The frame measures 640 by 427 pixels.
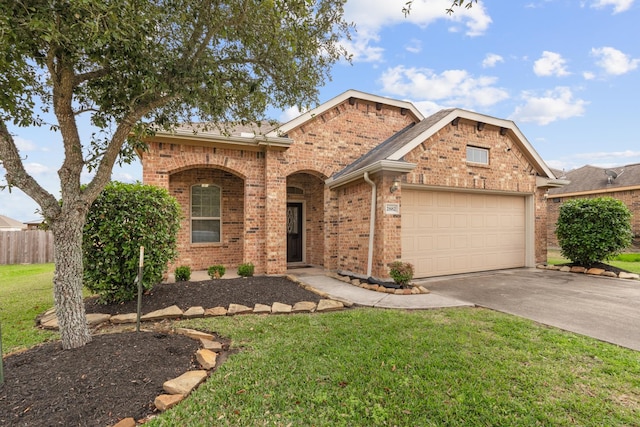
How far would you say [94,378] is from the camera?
9.18 feet

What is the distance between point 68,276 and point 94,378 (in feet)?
4.09

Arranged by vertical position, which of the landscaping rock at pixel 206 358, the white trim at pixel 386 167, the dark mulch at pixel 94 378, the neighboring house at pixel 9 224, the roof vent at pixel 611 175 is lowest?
the landscaping rock at pixel 206 358

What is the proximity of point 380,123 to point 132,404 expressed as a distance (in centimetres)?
969

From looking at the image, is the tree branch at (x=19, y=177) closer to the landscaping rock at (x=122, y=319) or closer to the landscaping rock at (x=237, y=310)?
the landscaping rock at (x=122, y=319)

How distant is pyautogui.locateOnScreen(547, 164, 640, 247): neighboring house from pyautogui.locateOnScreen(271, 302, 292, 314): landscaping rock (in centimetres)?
1594

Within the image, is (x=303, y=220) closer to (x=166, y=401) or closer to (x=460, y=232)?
(x=460, y=232)

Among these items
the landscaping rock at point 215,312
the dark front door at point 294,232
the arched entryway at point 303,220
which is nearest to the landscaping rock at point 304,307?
the landscaping rock at point 215,312

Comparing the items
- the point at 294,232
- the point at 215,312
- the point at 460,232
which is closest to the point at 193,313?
the point at 215,312

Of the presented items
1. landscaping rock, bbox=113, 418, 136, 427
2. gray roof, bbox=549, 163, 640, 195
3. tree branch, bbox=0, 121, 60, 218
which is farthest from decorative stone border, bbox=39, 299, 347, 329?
gray roof, bbox=549, 163, 640, 195

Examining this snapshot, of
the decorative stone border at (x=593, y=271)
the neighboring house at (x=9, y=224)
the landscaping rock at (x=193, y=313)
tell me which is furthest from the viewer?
the neighboring house at (x=9, y=224)

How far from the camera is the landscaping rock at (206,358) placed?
3.22 meters

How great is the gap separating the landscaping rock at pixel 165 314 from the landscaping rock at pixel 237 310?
0.77m

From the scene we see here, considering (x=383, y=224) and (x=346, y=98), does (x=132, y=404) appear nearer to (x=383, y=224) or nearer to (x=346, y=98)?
(x=383, y=224)

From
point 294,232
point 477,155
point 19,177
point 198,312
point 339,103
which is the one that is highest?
point 339,103
